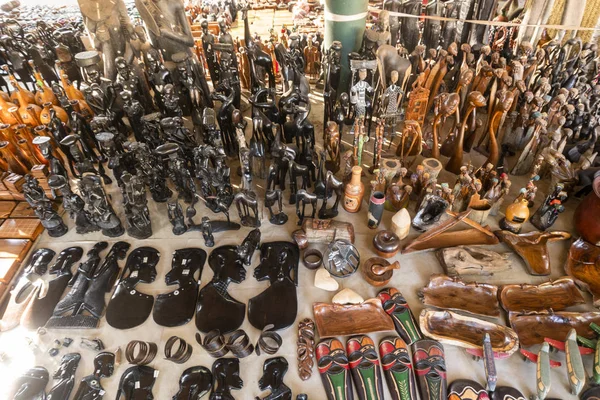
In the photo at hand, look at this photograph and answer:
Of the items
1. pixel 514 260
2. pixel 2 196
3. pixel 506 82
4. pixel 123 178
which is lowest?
pixel 514 260

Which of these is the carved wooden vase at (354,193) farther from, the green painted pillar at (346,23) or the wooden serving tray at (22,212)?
the wooden serving tray at (22,212)

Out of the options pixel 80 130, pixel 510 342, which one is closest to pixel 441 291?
pixel 510 342

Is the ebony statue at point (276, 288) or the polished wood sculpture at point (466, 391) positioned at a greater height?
the ebony statue at point (276, 288)

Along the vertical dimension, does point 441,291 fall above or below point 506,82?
below

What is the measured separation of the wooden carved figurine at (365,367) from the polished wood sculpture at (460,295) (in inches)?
20.5

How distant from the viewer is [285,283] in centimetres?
251

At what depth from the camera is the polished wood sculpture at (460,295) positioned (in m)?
2.33

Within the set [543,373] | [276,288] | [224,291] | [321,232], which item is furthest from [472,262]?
[224,291]

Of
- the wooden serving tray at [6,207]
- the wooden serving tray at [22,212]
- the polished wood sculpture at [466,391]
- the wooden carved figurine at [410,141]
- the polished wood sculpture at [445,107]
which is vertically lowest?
the polished wood sculpture at [466,391]

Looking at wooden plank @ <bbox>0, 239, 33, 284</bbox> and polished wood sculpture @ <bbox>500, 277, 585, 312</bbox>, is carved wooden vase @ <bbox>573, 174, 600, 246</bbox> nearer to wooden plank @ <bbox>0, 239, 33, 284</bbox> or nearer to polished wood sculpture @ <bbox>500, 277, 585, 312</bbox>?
polished wood sculpture @ <bbox>500, 277, 585, 312</bbox>

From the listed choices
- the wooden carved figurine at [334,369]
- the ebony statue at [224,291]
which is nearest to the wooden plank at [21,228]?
the ebony statue at [224,291]

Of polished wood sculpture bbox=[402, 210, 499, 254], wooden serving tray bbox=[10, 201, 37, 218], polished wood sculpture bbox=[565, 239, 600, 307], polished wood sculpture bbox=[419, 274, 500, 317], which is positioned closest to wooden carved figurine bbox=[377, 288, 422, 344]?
polished wood sculpture bbox=[419, 274, 500, 317]

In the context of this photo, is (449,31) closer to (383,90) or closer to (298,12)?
(383,90)

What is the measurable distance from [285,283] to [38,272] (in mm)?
1815
